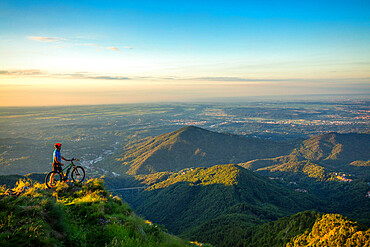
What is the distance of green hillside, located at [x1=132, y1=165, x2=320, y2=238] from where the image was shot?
105m

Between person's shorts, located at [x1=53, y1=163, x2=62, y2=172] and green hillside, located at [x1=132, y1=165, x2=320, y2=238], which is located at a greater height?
person's shorts, located at [x1=53, y1=163, x2=62, y2=172]

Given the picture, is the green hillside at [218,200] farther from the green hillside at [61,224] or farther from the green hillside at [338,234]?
the green hillside at [61,224]

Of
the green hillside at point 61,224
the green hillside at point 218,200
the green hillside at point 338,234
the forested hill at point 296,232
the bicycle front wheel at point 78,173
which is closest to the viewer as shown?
the green hillside at point 61,224

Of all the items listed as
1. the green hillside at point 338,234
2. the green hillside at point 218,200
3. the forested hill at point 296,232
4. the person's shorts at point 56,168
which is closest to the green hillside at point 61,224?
the person's shorts at point 56,168

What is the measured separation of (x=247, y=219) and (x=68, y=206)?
79.9 m

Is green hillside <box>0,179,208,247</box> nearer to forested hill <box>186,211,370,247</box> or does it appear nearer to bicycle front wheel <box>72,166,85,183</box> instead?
bicycle front wheel <box>72,166,85,183</box>

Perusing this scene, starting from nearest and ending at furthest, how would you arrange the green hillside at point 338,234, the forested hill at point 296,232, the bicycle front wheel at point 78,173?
the bicycle front wheel at point 78,173 → the green hillside at point 338,234 → the forested hill at point 296,232

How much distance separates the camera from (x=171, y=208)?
5157 inches

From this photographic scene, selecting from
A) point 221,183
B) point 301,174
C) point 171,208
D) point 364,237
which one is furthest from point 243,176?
point 364,237

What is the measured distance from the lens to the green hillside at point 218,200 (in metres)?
105

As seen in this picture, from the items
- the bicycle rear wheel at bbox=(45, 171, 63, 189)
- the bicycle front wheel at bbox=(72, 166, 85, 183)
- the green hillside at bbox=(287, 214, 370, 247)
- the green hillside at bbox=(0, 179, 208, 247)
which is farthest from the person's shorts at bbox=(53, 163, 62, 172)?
the green hillside at bbox=(287, 214, 370, 247)

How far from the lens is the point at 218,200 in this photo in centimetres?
12075

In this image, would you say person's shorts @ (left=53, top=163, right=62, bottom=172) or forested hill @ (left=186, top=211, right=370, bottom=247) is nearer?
person's shorts @ (left=53, top=163, right=62, bottom=172)

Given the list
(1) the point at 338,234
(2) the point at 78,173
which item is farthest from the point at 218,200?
(2) the point at 78,173
